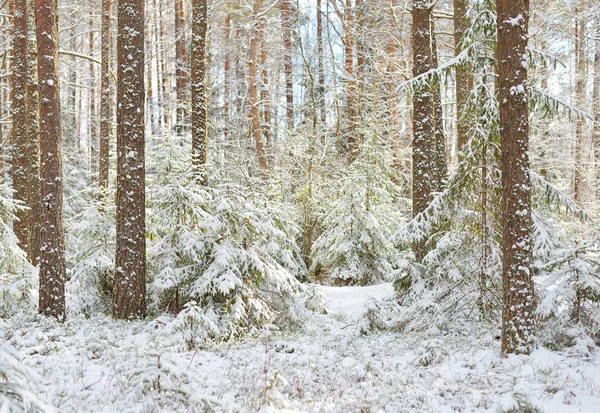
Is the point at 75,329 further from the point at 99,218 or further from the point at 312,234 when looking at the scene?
the point at 312,234

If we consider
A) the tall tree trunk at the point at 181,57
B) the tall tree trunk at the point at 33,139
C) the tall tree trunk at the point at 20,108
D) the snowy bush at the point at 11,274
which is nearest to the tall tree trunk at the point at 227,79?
the tall tree trunk at the point at 181,57

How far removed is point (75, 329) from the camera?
822 centimetres

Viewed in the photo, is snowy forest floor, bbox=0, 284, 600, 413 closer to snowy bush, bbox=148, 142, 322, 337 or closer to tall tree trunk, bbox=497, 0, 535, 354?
tall tree trunk, bbox=497, 0, 535, 354

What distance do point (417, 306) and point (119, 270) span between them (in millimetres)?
5891

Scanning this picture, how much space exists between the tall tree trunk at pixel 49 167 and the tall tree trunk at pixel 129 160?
112 cm

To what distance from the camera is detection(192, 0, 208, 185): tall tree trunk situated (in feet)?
37.4

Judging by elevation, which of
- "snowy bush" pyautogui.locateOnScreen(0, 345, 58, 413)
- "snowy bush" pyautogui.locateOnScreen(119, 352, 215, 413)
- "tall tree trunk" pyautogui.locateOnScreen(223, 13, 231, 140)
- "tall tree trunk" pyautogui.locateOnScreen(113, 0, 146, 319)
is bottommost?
"snowy bush" pyautogui.locateOnScreen(119, 352, 215, 413)

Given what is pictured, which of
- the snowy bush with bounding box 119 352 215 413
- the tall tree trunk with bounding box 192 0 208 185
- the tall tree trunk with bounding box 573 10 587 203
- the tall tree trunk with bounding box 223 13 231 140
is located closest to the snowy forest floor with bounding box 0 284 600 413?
the snowy bush with bounding box 119 352 215 413

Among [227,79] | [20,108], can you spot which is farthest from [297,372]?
[227,79]

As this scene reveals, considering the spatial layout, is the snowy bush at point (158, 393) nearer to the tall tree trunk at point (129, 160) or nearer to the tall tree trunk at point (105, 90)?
the tall tree trunk at point (129, 160)

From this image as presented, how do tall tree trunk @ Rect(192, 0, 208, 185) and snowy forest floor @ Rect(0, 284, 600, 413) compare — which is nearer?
snowy forest floor @ Rect(0, 284, 600, 413)

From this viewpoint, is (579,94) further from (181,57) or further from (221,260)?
(181,57)

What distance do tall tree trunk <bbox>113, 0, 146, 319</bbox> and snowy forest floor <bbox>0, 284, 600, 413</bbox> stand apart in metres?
0.84

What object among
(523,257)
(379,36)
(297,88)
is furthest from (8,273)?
(297,88)
